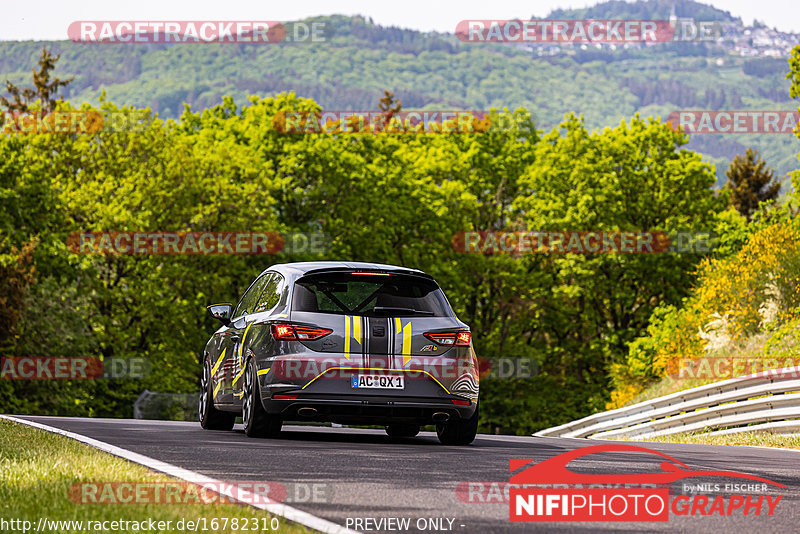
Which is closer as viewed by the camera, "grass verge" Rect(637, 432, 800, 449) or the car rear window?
the car rear window

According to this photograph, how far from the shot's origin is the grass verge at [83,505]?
5969mm

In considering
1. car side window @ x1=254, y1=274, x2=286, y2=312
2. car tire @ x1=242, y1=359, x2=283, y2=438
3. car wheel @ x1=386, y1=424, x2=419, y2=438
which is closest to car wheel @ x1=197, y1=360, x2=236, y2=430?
car wheel @ x1=386, y1=424, x2=419, y2=438

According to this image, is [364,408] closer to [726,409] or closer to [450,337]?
[450,337]

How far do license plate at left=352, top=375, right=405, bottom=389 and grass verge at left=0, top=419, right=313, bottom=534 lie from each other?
300cm

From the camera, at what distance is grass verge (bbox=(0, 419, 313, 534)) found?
5.97m

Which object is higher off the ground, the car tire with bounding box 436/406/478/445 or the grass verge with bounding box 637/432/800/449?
the car tire with bounding box 436/406/478/445

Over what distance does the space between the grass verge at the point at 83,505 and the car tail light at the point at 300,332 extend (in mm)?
2826

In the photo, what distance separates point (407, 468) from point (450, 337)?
10.2 ft

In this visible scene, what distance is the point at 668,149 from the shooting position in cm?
5147

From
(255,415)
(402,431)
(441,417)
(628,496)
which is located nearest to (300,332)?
(255,415)

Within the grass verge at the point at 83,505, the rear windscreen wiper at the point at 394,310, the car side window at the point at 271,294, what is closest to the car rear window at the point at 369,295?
the rear windscreen wiper at the point at 394,310

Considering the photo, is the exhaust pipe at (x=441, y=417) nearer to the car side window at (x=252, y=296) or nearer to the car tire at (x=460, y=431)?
the car tire at (x=460, y=431)

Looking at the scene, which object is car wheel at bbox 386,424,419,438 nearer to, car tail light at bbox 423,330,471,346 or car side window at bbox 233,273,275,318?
car side window at bbox 233,273,275,318

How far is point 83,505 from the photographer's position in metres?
6.62
